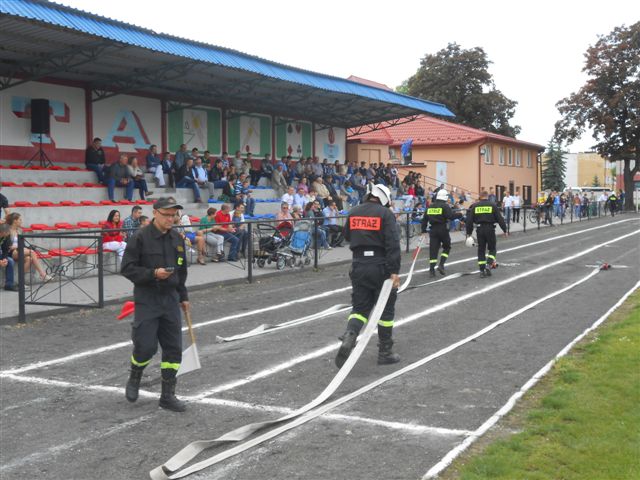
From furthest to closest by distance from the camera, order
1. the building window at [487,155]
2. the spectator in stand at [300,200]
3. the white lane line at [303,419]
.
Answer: the building window at [487,155] → the spectator in stand at [300,200] → the white lane line at [303,419]

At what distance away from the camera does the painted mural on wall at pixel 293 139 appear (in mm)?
32375

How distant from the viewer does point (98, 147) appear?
21266 millimetres

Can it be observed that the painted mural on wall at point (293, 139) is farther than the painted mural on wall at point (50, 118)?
Yes

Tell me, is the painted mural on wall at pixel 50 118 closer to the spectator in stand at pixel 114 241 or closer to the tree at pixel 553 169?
the spectator in stand at pixel 114 241

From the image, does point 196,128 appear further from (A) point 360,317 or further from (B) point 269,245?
(A) point 360,317

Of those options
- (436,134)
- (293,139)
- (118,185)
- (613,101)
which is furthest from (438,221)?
(613,101)

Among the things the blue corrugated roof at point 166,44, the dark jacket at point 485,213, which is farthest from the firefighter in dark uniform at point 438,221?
the blue corrugated roof at point 166,44

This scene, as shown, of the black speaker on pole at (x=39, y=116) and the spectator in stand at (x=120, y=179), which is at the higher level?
the black speaker on pole at (x=39, y=116)

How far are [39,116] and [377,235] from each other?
15620 millimetres

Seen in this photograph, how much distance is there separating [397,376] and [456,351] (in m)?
1.43

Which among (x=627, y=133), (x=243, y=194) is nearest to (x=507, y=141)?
(x=627, y=133)

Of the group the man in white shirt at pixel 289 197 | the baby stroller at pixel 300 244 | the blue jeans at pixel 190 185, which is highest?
the blue jeans at pixel 190 185

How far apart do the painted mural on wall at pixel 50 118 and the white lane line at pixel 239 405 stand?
1456 centimetres

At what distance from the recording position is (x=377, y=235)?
8.00 m
